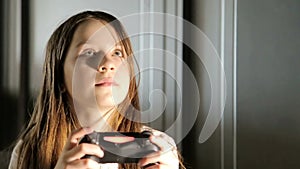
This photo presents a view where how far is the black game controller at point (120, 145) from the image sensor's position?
502 millimetres

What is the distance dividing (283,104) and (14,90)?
49 centimetres

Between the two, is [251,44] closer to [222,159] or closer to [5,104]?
[222,159]

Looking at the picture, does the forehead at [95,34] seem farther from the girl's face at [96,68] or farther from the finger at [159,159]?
the finger at [159,159]

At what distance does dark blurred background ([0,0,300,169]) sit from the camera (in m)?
0.73

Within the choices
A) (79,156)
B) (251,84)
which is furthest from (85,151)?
(251,84)

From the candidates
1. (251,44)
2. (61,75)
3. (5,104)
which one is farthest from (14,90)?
(251,44)

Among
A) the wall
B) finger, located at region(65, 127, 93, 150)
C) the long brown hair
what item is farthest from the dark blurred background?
finger, located at region(65, 127, 93, 150)

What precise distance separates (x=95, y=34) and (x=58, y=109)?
0.37ft

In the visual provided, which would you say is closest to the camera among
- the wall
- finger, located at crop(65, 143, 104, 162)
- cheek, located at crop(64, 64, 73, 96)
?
finger, located at crop(65, 143, 104, 162)

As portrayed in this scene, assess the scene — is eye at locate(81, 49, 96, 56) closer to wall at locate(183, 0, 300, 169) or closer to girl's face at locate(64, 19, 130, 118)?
girl's face at locate(64, 19, 130, 118)

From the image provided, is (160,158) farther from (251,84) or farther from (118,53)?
(251,84)

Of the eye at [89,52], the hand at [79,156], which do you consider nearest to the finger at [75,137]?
the hand at [79,156]

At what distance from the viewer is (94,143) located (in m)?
0.50

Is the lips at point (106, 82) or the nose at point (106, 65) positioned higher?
the nose at point (106, 65)
